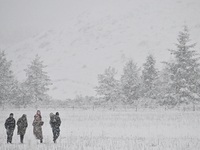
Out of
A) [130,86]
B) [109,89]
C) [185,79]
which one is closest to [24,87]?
[109,89]

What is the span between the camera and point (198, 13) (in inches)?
3856

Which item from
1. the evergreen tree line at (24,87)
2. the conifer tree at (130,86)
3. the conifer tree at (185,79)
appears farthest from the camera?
the conifer tree at (130,86)

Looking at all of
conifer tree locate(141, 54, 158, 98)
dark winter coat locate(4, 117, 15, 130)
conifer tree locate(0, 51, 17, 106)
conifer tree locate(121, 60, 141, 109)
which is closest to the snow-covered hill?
conifer tree locate(121, 60, 141, 109)

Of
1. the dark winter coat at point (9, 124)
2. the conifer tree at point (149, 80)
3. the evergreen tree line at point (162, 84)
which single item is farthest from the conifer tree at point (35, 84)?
the dark winter coat at point (9, 124)

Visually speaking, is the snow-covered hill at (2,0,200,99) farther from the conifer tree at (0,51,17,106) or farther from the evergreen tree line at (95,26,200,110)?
the conifer tree at (0,51,17,106)

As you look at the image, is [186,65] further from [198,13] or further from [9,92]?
[198,13]

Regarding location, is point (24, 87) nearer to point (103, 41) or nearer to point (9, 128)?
point (9, 128)

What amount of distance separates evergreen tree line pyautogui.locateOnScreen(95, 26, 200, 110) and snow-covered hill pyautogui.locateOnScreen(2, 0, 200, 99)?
21372 mm

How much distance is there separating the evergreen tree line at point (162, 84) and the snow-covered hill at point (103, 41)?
841 inches

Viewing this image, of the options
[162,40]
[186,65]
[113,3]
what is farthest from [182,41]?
[113,3]

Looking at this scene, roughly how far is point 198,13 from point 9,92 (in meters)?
88.8

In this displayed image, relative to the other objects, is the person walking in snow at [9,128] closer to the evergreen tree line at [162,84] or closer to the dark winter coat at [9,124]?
the dark winter coat at [9,124]

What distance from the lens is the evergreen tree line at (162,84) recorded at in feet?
93.6

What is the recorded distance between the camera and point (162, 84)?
38031 mm
